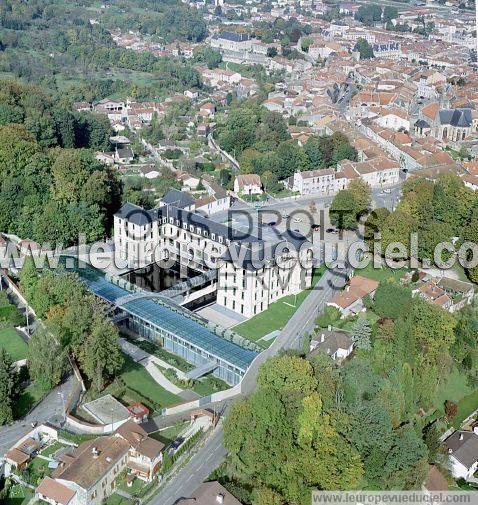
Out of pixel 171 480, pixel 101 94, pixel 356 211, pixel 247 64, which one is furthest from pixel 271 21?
pixel 171 480

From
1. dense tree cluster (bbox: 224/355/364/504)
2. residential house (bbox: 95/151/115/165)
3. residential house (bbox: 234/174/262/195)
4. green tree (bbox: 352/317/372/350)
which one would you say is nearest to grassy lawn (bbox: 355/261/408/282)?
green tree (bbox: 352/317/372/350)

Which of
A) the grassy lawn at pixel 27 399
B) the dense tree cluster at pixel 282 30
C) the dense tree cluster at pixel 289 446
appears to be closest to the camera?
the dense tree cluster at pixel 289 446

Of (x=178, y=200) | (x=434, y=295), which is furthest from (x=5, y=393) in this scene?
(x=434, y=295)

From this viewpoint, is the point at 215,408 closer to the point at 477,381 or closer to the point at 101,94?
the point at 477,381

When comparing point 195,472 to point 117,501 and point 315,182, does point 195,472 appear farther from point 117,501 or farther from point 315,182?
point 315,182

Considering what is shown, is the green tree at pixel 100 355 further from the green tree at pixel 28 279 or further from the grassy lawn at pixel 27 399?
the green tree at pixel 28 279

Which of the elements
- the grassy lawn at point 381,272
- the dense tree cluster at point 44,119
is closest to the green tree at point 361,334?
the grassy lawn at point 381,272
